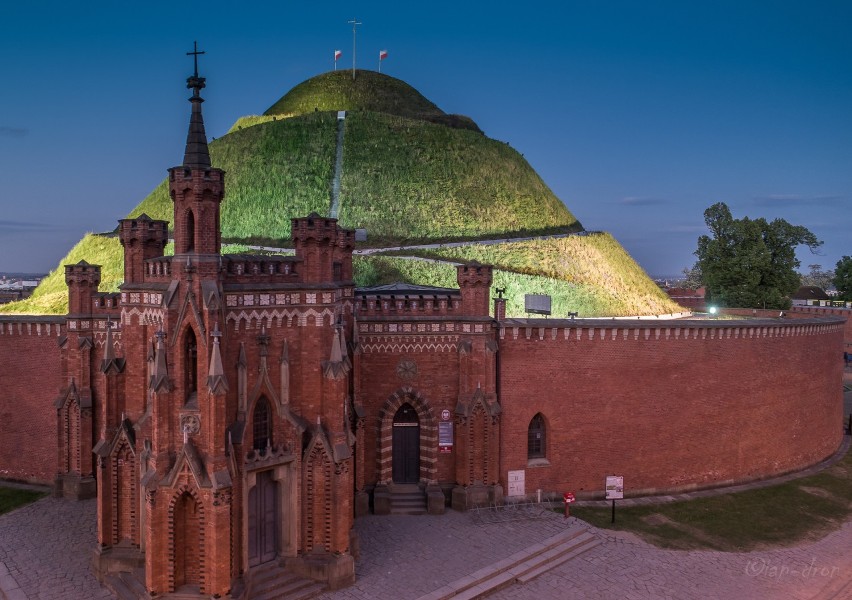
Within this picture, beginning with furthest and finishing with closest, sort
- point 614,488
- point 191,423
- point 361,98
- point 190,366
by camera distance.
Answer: point 361,98 < point 614,488 < point 190,366 < point 191,423

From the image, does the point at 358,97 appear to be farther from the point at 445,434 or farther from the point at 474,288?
the point at 445,434

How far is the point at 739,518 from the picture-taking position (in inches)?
947

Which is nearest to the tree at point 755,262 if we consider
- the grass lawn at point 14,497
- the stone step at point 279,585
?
the stone step at point 279,585

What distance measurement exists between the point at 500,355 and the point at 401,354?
13.0ft

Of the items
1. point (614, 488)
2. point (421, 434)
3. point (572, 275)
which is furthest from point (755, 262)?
point (421, 434)

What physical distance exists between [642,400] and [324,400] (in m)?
14.4

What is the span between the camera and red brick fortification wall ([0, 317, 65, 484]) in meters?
25.8

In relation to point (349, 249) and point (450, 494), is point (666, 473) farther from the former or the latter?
point (349, 249)

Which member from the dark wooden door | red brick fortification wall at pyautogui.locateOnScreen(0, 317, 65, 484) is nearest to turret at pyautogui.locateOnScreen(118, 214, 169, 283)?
the dark wooden door

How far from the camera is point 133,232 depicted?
18641 mm

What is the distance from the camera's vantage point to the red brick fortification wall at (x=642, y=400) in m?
24.7

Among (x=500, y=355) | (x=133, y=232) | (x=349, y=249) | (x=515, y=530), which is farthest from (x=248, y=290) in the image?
(x=515, y=530)

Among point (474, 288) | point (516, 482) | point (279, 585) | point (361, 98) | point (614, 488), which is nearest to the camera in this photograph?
point (279, 585)

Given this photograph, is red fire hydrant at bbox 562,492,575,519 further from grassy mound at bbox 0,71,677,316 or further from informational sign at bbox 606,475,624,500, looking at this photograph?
grassy mound at bbox 0,71,677,316
